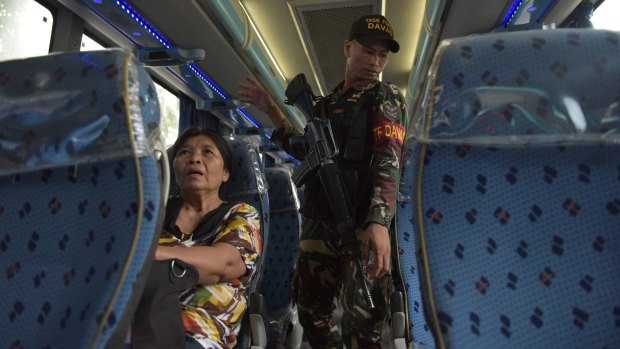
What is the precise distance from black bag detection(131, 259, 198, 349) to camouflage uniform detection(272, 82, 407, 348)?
66 cm

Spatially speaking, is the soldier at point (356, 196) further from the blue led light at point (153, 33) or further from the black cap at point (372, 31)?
the blue led light at point (153, 33)

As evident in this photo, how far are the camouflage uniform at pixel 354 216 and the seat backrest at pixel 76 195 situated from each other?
838 mm

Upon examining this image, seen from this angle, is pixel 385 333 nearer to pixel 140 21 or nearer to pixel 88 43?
pixel 140 21

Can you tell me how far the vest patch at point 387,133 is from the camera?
1519mm

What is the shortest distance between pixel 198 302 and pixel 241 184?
667mm

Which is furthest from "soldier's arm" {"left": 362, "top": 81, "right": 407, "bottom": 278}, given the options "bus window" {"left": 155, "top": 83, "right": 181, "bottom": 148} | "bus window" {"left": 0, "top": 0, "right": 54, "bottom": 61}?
"bus window" {"left": 155, "top": 83, "right": 181, "bottom": 148}

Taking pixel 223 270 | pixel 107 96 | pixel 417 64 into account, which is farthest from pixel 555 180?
pixel 417 64

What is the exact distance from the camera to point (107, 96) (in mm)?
782

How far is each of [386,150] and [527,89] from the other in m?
0.74

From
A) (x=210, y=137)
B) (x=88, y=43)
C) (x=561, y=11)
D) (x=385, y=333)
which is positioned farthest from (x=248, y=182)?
(x=561, y=11)

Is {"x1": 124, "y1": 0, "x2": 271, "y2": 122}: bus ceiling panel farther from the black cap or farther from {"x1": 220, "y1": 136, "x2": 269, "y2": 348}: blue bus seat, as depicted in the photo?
the black cap

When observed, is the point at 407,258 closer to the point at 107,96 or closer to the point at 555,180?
the point at 555,180

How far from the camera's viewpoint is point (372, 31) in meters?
1.60

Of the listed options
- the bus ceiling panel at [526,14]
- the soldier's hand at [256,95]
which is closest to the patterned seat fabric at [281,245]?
the soldier's hand at [256,95]
